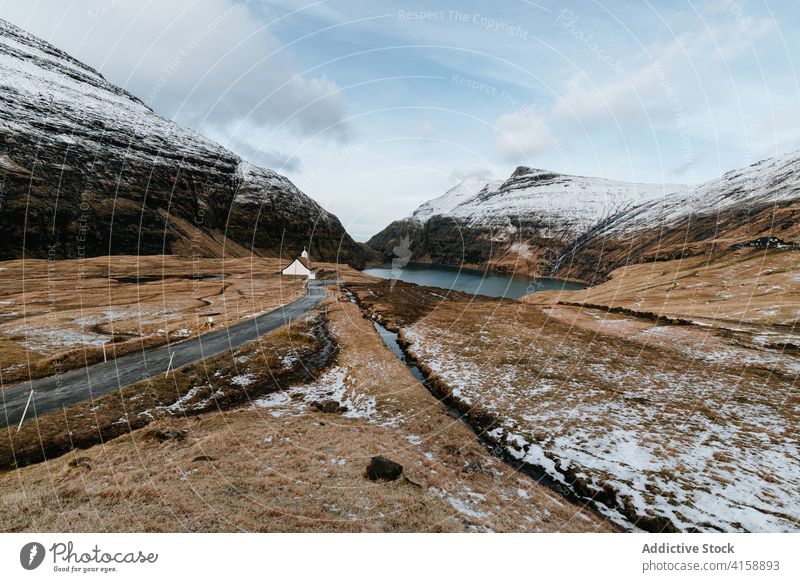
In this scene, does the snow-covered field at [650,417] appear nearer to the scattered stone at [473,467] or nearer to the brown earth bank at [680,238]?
the scattered stone at [473,467]

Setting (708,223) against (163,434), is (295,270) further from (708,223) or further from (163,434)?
(708,223)

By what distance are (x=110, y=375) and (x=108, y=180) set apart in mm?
144182

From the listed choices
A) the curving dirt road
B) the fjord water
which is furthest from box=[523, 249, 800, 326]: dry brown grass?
the curving dirt road

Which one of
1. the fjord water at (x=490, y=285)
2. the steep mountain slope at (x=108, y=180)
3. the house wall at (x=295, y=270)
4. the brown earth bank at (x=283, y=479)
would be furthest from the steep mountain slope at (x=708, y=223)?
the steep mountain slope at (x=108, y=180)

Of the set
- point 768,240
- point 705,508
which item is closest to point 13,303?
point 705,508

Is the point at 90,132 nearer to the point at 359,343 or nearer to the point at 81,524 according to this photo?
the point at 359,343

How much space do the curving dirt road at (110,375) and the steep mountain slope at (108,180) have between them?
97538 mm

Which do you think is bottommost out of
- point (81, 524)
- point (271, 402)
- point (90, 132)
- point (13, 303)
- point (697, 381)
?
point (13, 303)

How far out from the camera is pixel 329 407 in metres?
19.9

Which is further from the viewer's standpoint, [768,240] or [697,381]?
[768,240]

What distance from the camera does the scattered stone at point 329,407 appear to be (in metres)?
19.7

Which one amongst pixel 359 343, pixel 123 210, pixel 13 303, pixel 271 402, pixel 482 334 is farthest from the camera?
pixel 123 210

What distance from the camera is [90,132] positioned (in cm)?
13138

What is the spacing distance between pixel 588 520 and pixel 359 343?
959 inches
